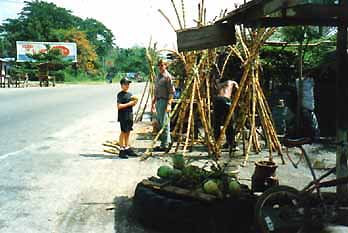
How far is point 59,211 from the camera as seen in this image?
18.5 ft

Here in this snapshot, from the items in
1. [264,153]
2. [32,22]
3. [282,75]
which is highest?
[32,22]

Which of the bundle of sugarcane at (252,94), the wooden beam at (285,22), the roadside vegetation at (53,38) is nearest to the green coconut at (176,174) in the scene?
the wooden beam at (285,22)

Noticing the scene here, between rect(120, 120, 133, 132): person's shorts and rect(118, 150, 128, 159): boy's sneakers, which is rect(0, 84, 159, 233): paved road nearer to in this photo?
rect(118, 150, 128, 159): boy's sneakers

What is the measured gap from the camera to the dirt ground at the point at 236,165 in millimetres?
5237

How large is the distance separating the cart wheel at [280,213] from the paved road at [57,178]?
1.69 metres

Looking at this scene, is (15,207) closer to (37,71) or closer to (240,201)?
(240,201)

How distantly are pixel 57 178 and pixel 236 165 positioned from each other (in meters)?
3.28

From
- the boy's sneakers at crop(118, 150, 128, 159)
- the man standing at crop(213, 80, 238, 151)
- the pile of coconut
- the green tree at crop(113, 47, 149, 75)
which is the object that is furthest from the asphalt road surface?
the green tree at crop(113, 47, 149, 75)

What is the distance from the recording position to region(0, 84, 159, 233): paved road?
5301 mm

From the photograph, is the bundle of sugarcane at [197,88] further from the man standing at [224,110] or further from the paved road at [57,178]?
the paved road at [57,178]

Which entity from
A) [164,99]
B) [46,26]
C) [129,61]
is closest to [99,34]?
[129,61]

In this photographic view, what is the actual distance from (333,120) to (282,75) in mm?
2423

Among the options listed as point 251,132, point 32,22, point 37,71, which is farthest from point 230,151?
point 32,22

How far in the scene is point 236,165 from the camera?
8430mm
